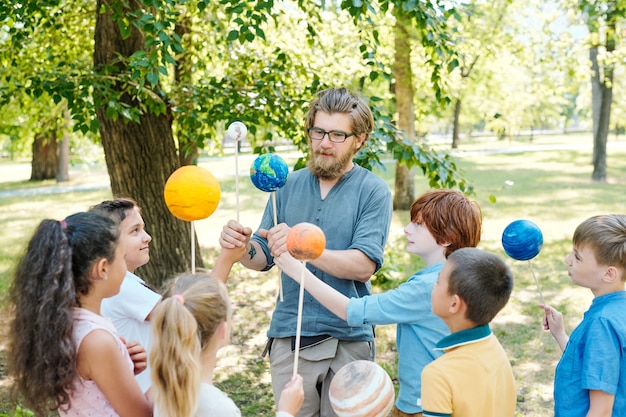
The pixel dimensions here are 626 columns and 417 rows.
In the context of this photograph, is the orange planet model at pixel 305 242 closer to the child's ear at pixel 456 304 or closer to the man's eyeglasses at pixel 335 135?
the child's ear at pixel 456 304

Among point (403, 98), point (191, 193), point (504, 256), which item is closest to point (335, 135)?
point (191, 193)

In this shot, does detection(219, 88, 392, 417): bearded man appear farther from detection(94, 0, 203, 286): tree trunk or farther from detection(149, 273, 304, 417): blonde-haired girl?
detection(94, 0, 203, 286): tree trunk

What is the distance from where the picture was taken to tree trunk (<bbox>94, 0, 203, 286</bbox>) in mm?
5770

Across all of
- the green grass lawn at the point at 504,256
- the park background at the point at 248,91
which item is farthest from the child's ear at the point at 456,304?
the park background at the point at 248,91

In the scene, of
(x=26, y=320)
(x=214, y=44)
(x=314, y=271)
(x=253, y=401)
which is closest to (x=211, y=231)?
(x=214, y=44)

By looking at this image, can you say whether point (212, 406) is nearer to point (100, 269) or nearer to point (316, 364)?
point (100, 269)

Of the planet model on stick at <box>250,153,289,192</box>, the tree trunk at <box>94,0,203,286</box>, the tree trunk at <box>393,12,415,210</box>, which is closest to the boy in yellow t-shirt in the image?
the planet model on stick at <box>250,153,289,192</box>

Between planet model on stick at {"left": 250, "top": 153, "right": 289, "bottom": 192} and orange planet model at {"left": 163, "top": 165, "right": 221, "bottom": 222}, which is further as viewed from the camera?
planet model on stick at {"left": 250, "top": 153, "right": 289, "bottom": 192}

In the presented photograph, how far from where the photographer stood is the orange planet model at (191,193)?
2.70 meters

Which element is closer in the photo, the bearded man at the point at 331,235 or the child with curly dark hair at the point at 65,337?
the child with curly dark hair at the point at 65,337

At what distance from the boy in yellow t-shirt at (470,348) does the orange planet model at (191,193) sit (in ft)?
3.40

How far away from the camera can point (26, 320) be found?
208 centimetres

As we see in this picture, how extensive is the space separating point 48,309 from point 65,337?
10 cm

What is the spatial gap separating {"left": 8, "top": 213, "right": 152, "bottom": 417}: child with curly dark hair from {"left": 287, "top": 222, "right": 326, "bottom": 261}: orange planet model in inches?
25.6
